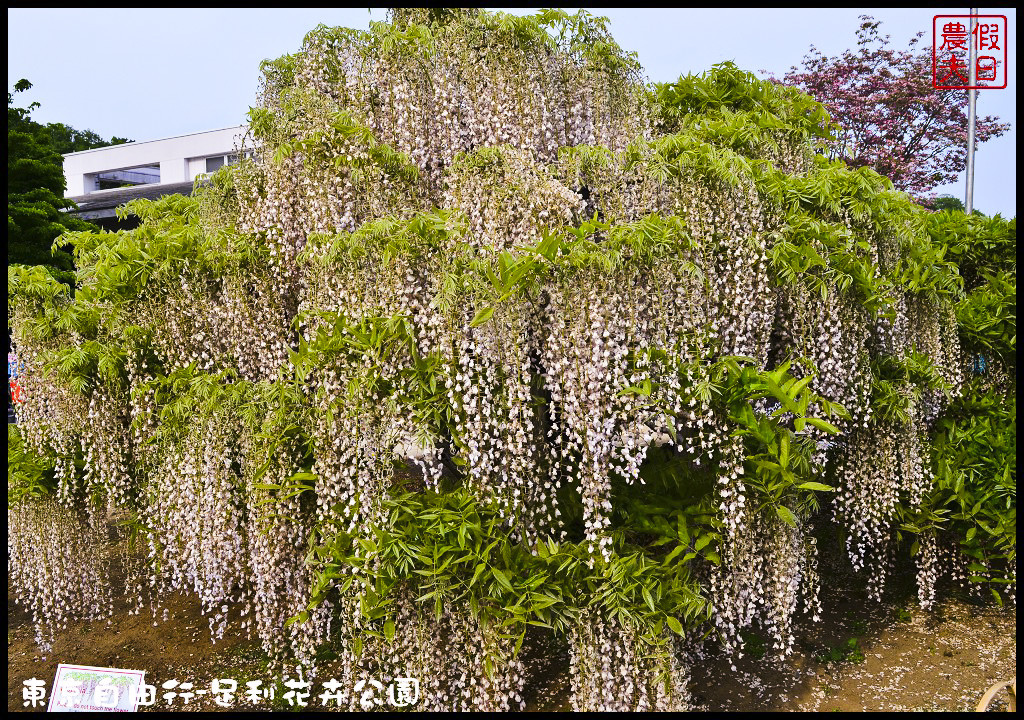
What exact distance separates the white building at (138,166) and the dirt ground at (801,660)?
24680 mm

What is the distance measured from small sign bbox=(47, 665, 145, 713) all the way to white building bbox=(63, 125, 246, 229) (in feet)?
87.6

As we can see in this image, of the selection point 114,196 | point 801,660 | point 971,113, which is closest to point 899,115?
point 971,113

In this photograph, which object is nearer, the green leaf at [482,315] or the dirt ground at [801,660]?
the green leaf at [482,315]

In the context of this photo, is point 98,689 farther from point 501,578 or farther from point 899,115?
point 899,115

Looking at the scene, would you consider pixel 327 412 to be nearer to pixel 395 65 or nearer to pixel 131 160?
pixel 395 65

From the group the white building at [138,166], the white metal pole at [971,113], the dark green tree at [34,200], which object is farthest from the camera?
the white building at [138,166]

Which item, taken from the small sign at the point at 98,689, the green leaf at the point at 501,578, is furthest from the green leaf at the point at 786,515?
the small sign at the point at 98,689

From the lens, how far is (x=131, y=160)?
29.7m

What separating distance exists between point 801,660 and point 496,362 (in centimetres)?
383

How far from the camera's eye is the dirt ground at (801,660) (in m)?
4.96

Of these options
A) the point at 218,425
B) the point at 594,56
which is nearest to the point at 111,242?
the point at 218,425

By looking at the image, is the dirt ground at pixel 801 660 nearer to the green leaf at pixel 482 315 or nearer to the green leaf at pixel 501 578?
the green leaf at pixel 501 578

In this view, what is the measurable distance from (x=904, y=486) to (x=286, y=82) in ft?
19.1

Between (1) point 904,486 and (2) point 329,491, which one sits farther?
(1) point 904,486
